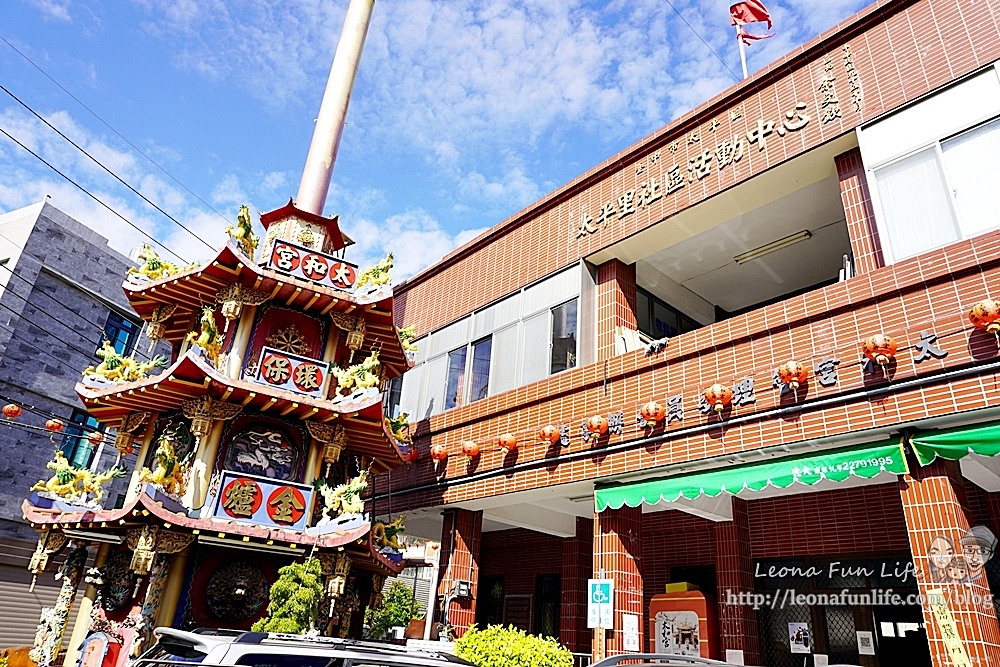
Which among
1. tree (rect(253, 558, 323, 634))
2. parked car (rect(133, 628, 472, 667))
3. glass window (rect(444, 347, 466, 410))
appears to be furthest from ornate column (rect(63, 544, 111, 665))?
parked car (rect(133, 628, 472, 667))

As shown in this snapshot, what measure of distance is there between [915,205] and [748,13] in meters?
7.75

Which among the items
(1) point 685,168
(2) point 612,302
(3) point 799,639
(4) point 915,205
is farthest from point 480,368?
(4) point 915,205

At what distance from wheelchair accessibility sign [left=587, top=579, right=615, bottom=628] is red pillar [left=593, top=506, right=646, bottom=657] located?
0.27 ft

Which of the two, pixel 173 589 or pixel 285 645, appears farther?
pixel 173 589

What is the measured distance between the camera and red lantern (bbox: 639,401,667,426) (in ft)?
35.6

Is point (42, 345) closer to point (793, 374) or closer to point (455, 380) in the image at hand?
point (455, 380)

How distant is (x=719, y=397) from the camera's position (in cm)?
1013

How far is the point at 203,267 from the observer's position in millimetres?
13555

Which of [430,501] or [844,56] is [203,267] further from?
[844,56]

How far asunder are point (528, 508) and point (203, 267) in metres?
8.83

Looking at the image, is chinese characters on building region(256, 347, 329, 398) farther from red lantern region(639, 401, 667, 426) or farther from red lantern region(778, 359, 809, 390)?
red lantern region(778, 359, 809, 390)

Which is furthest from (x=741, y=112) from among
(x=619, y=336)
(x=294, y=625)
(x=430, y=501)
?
(x=294, y=625)

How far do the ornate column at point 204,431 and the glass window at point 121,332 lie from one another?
1199 cm

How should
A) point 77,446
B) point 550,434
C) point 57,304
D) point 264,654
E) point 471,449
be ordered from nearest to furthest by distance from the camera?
point 264,654 < point 550,434 < point 471,449 < point 57,304 < point 77,446
